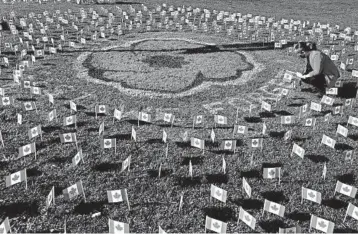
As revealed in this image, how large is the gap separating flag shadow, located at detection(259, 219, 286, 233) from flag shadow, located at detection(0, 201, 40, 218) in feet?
16.5

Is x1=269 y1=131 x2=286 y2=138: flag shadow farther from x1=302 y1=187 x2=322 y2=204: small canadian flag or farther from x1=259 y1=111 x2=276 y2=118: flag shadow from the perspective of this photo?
x1=302 y1=187 x2=322 y2=204: small canadian flag

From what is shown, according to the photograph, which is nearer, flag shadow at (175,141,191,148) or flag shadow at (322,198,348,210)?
flag shadow at (322,198,348,210)

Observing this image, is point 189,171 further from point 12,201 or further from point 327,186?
point 12,201

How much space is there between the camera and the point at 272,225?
26.9 feet

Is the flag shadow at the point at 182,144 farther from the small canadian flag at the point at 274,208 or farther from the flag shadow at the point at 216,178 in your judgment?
the small canadian flag at the point at 274,208

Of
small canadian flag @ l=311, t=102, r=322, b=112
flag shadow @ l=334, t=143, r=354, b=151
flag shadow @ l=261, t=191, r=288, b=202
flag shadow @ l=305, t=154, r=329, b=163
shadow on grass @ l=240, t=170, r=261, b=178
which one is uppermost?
small canadian flag @ l=311, t=102, r=322, b=112

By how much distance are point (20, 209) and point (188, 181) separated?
4029 mm

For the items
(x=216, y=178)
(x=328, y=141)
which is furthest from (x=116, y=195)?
(x=328, y=141)

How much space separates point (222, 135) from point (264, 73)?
286 inches

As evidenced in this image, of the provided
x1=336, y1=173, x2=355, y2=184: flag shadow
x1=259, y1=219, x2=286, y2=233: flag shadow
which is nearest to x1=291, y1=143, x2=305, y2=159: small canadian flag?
x1=336, y1=173, x2=355, y2=184: flag shadow

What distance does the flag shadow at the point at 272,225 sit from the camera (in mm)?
8117

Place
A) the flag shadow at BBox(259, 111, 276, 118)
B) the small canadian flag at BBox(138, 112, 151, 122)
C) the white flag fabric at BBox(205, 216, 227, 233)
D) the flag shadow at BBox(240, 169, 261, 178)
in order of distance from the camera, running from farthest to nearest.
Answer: the flag shadow at BBox(259, 111, 276, 118) < the small canadian flag at BBox(138, 112, 151, 122) < the flag shadow at BBox(240, 169, 261, 178) < the white flag fabric at BBox(205, 216, 227, 233)

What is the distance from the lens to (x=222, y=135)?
11961mm

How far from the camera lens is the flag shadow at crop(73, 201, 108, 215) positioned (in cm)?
848
